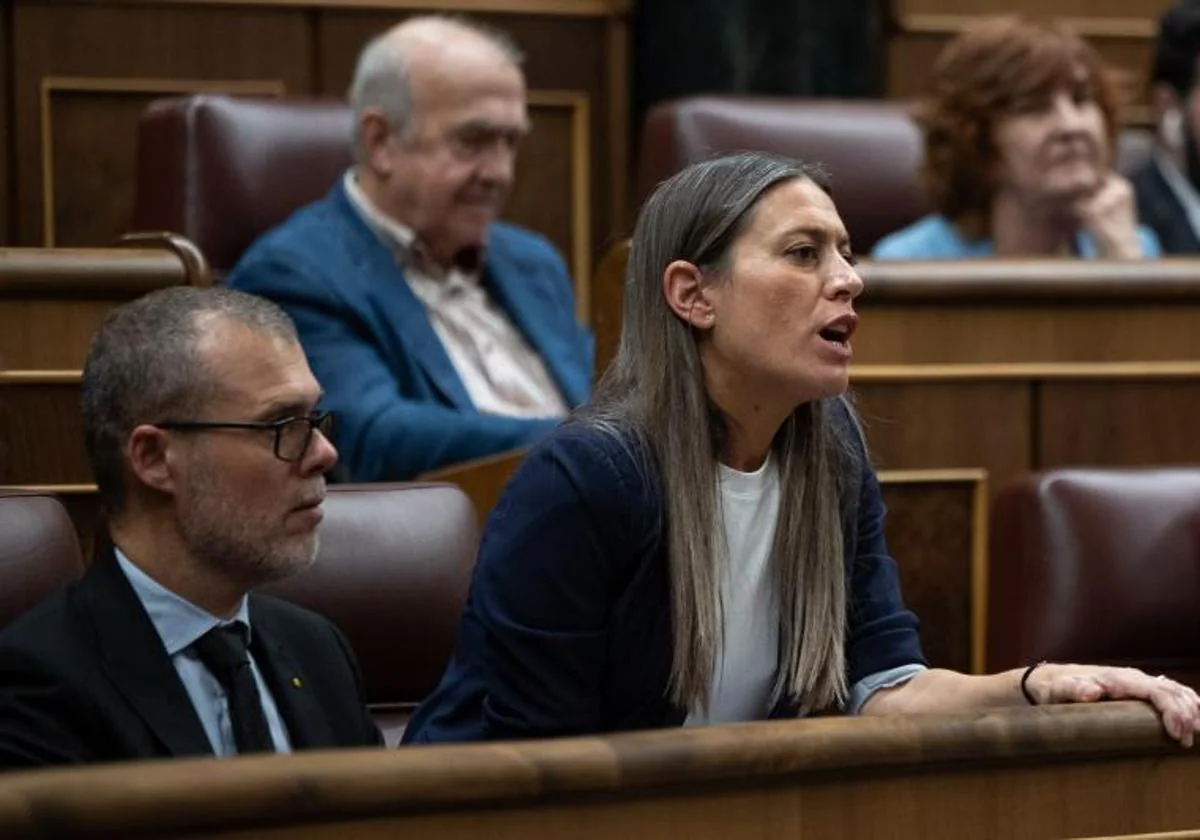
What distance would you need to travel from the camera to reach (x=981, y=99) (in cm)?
166

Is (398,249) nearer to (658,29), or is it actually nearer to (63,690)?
(658,29)

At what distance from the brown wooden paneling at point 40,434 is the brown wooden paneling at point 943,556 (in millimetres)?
461

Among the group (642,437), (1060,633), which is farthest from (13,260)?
(1060,633)

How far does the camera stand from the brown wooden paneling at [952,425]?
1359 millimetres

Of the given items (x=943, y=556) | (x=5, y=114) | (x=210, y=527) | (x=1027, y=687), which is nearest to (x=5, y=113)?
Result: (x=5, y=114)

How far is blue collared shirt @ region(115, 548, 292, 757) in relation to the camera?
0.91 metres

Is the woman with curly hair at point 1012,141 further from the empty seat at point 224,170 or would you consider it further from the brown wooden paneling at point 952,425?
the empty seat at point 224,170

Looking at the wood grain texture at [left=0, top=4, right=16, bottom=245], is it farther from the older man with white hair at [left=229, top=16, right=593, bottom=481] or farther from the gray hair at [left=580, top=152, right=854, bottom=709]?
the gray hair at [left=580, top=152, right=854, bottom=709]

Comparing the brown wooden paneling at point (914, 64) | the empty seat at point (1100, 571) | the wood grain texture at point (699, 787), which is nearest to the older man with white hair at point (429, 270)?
the empty seat at point (1100, 571)

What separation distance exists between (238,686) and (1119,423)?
0.68 m

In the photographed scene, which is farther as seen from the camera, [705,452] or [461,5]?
[461,5]

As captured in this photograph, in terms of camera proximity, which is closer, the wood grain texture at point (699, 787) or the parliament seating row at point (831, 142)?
the wood grain texture at point (699, 787)

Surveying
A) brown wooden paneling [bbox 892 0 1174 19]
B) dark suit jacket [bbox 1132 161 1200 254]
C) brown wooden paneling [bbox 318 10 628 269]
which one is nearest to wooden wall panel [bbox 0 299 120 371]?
brown wooden paneling [bbox 318 10 628 269]

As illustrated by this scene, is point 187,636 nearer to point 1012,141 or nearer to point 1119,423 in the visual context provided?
point 1119,423
